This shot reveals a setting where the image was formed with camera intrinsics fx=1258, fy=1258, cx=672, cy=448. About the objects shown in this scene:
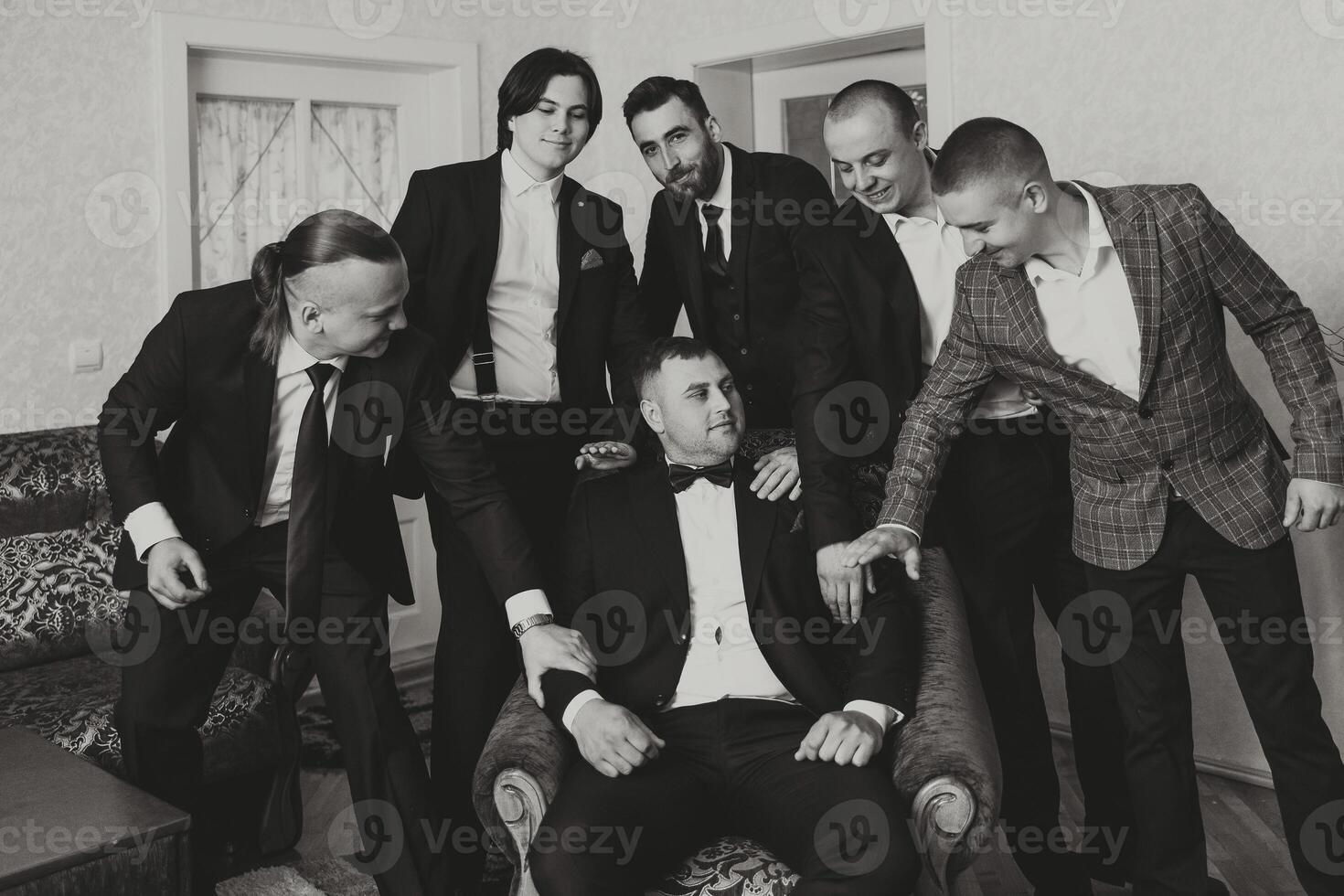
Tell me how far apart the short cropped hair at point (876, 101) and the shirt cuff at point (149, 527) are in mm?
1489

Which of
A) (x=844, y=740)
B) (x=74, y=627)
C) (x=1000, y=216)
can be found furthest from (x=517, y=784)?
(x=74, y=627)

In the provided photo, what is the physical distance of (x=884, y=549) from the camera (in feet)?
7.52

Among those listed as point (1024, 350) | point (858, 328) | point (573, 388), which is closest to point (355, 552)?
point (573, 388)

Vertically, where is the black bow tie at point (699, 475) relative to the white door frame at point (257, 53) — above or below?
below

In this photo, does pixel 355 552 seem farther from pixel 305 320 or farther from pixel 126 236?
pixel 126 236

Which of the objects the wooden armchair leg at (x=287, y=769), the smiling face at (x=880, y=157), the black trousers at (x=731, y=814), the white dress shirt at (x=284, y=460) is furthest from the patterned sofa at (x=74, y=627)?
the smiling face at (x=880, y=157)

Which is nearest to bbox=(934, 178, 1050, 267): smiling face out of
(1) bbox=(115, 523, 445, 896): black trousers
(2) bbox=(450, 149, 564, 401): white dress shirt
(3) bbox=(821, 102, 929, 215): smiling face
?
(3) bbox=(821, 102, 929, 215): smiling face

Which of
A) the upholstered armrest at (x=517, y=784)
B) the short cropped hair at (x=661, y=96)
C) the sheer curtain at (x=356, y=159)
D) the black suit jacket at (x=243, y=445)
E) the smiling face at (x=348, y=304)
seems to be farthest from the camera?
the sheer curtain at (x=356, y=159)

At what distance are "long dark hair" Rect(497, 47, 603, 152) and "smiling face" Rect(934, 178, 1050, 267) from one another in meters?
1.02

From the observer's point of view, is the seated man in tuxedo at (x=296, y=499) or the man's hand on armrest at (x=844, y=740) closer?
the man's hand on armrest at (x=844, y=740)

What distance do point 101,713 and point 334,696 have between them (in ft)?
2.64

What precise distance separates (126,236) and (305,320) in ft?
6.09

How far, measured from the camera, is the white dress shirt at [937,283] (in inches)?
101

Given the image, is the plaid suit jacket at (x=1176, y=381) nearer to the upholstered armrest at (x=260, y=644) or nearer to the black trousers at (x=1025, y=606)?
the black trousers at (x=1025, y=606)
